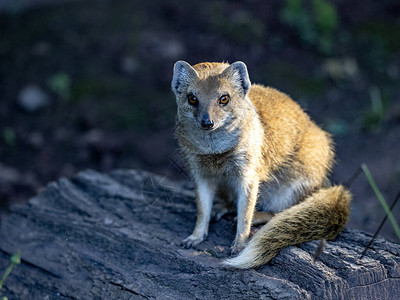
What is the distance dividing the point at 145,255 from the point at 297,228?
3.79 feet

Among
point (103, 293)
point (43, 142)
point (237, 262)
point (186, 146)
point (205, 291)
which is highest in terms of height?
point (186, 146)

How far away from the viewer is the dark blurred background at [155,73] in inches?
262

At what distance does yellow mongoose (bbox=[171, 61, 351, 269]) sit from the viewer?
354 cm

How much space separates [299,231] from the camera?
349cm

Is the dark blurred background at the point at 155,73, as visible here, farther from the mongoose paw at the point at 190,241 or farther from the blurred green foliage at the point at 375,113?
the mongoose paw at the point at 190,241

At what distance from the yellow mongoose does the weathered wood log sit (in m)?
0.14

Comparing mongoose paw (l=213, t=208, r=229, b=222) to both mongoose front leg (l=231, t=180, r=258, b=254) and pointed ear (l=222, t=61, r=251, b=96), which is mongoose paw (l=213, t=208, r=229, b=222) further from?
pointed ear (l=222, t=61, r=251, b=96)

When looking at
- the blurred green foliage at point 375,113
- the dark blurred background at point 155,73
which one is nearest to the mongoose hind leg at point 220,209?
the dark blurred background at point 155,73

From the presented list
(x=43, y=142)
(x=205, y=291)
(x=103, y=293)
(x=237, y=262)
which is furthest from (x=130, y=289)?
(x=43, y=142)

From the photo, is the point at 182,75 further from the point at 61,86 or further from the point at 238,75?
the point at 61,86

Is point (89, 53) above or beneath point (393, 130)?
beneath

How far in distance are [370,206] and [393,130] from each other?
4.72 ft

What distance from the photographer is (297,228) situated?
11.5ft

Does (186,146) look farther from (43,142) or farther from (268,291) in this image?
(43,142)
